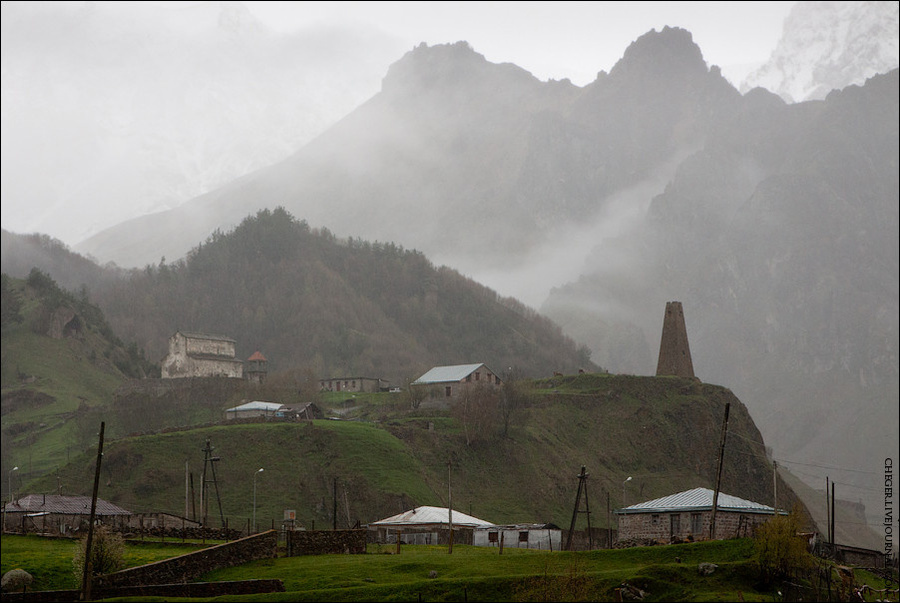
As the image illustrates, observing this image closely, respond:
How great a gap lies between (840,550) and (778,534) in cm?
2533

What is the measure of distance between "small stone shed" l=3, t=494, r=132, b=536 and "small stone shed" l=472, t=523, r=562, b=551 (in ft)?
69.1

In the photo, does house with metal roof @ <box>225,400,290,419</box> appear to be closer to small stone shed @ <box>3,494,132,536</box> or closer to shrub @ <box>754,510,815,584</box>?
small stone shed @ <box>3,494,132,536</box>

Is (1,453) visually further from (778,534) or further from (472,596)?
(778,534)

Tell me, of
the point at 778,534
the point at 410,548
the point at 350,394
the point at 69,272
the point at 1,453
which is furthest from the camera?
the point at 69,272

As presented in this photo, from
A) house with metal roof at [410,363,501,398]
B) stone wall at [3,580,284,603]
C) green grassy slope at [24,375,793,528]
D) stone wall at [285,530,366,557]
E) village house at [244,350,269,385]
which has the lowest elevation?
stone wall at [3,580,284,603]

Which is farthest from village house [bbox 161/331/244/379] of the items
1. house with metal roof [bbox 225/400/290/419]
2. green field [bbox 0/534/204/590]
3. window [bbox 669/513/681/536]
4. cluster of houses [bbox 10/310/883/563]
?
window [bbox 669/513/681/536]

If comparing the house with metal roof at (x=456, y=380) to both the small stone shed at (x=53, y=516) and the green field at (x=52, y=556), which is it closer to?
the small stone shed at (x=53, y=516)

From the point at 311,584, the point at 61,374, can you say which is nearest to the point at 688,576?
the point at 311,584

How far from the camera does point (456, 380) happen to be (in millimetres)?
144125

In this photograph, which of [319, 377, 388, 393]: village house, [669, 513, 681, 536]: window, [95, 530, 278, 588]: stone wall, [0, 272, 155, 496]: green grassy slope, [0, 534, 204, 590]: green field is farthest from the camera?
[319, 377, 388, 393]: village house

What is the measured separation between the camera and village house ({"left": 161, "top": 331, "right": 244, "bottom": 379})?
541 feet

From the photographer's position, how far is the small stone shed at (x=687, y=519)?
2496 inches

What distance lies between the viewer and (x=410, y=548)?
6594cm

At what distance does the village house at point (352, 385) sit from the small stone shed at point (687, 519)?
92.1 m
